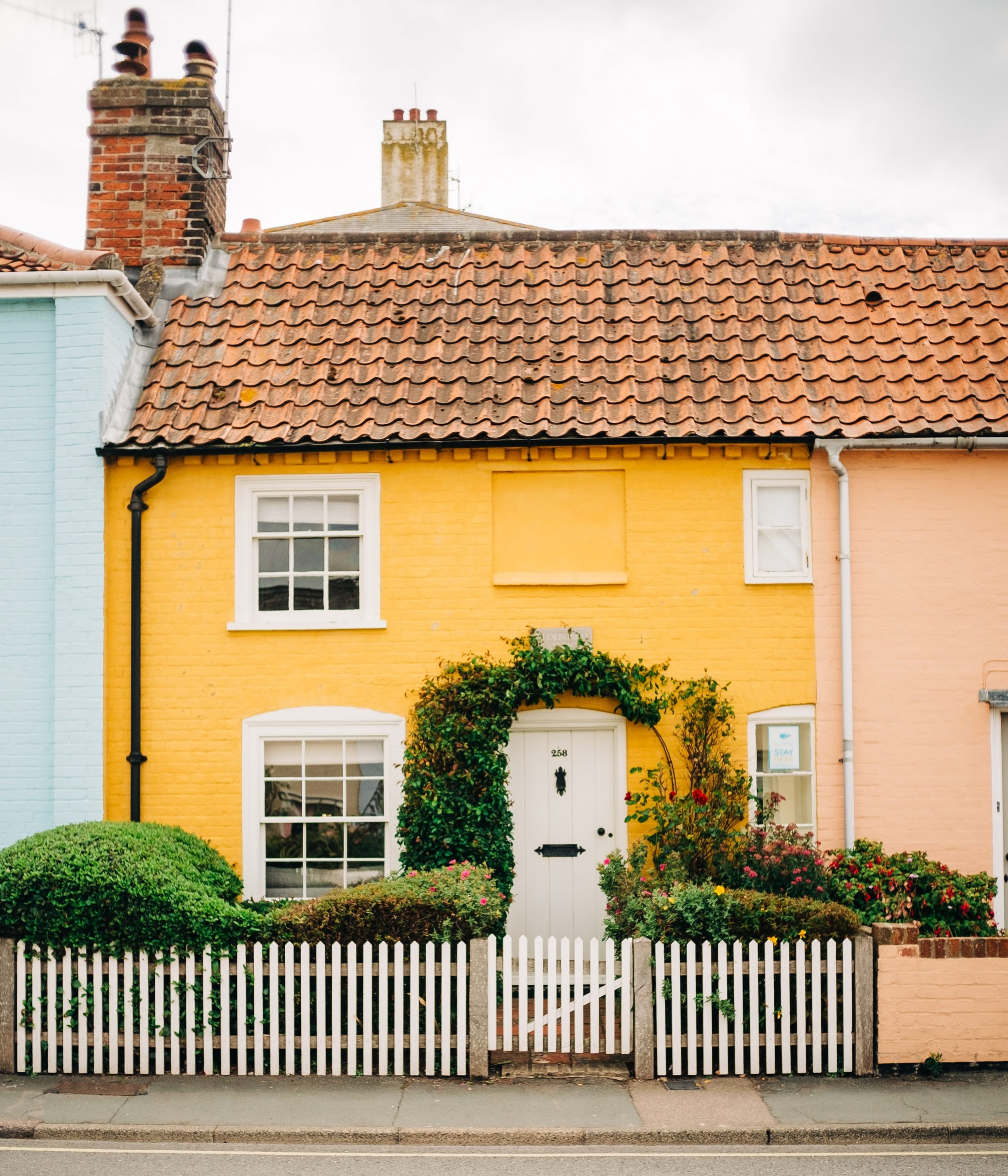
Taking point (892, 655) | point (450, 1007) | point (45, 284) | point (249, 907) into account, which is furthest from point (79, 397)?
point (892, 655)

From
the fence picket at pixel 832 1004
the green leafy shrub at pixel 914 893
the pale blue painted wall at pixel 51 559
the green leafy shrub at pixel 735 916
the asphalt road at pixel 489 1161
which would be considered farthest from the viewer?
the pale blue painted wall at pixel 51 559

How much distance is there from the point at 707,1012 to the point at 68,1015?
4719mm

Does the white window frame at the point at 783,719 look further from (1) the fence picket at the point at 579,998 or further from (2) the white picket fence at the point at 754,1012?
(1) the fence picket at the point at 579,998

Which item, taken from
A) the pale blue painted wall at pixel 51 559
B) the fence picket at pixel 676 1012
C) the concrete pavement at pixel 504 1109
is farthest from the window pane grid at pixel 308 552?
the fence picket at pixel 676 1012

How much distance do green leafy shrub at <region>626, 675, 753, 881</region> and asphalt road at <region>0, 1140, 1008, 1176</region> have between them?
3327 millimetres

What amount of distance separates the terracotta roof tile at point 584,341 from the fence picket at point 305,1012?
4920 millimetres

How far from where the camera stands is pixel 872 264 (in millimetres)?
12984

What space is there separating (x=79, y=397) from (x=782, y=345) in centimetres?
729

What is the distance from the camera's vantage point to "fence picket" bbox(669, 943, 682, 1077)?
8.06 metres

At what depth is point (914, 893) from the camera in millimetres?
9266

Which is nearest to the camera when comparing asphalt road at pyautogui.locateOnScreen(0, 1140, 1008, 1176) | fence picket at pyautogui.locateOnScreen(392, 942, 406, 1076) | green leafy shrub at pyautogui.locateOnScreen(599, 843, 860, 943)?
asphalt road at pyautogui.locateOnScreen(0, 1140, 1008, 1176)

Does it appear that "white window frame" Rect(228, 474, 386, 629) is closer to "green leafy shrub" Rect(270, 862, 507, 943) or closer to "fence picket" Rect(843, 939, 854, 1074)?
"green leafy shrub" Rect(270, 862, 507, 943)

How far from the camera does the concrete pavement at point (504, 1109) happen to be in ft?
23.6

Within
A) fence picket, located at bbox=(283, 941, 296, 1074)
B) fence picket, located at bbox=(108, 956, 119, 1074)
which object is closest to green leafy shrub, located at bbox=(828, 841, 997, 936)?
fence picket, located at bbox=(283, 941, 296, 1074)
